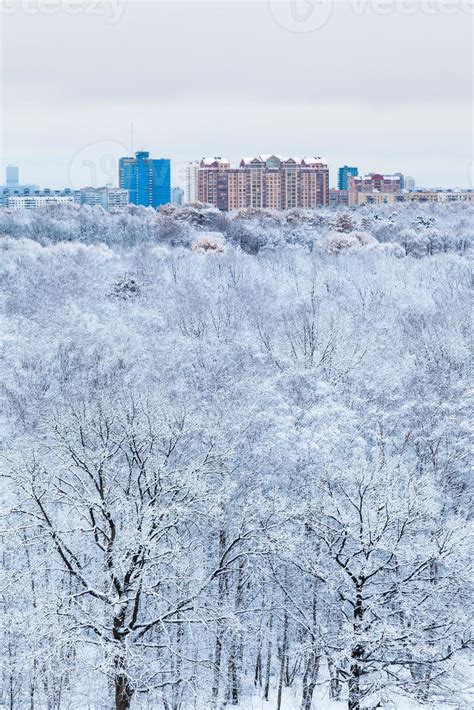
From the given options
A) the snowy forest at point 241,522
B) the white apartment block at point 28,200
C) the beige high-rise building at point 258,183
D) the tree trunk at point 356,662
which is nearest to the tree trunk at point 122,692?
the snowy forest at point 241,522

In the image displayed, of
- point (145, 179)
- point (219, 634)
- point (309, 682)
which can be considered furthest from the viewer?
point (145, 179)

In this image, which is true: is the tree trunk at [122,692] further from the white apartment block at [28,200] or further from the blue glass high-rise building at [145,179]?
the blue glass high-rise building at [145,179]

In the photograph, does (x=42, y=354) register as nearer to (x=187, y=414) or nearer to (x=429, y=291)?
(x=187, y=414)

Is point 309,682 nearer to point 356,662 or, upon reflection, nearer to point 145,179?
point 356,662

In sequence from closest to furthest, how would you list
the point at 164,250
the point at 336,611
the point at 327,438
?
the point at 336,611, the point at 327,438, the point at 164,250

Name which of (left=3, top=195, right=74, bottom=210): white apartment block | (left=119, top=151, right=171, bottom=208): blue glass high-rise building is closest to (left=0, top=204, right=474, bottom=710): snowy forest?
(left=3, top=195, right=74, bottom=210): white apartment block

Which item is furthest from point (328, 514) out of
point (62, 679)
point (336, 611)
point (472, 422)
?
point (472, 422)

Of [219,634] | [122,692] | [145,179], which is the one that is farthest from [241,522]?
[145,179]
